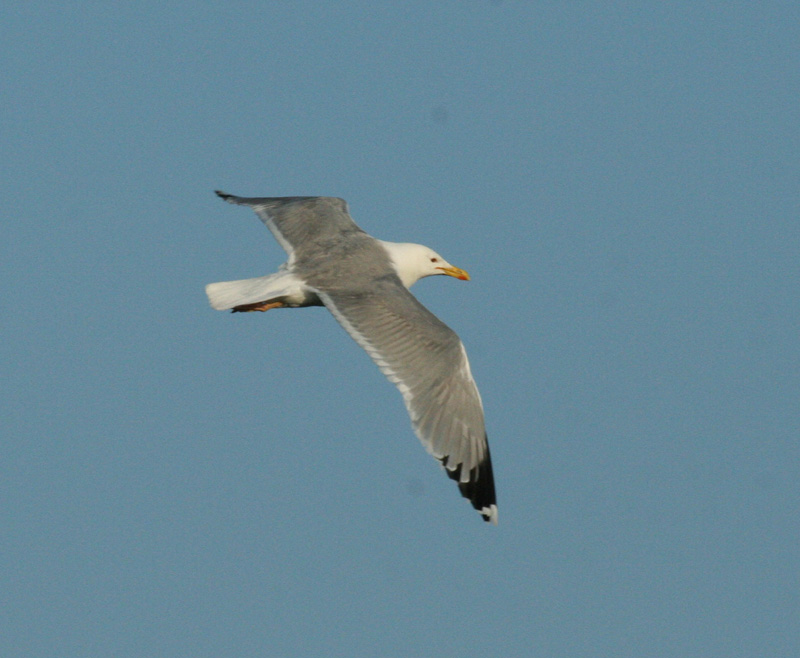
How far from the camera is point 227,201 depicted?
15.2m

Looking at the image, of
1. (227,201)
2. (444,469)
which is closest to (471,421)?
(444,469)

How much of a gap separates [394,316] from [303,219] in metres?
2.63

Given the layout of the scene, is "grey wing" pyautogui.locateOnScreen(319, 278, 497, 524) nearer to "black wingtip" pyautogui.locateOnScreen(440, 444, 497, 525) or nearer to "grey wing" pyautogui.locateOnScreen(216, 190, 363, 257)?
"black wingtip" pyautogui.locateOnScreen(440, 444, 497, 525)

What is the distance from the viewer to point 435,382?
35.7 ft

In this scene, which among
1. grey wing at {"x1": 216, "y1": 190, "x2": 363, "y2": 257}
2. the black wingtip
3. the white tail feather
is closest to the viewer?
the black wingtip

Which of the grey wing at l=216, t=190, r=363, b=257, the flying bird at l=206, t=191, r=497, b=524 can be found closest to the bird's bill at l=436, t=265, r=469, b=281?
the flying bird at l=206, t=191, r=497, b=524

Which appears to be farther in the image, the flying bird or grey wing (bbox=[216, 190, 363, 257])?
grey wing (bbox=[216, 190, 363, 257])

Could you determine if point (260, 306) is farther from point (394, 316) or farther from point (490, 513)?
point (490, 513)

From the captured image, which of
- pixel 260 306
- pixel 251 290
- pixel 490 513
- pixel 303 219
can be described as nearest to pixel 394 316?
pixel 251 290

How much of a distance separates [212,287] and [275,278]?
0.59m

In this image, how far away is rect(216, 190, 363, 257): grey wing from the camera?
515 inches

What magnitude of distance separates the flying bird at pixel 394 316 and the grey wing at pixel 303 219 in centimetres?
2

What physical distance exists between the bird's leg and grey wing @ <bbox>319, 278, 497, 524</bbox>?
38.0 inches

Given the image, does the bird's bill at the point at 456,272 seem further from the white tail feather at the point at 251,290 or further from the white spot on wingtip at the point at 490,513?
the white spot on wingtip at the point at 490,513
